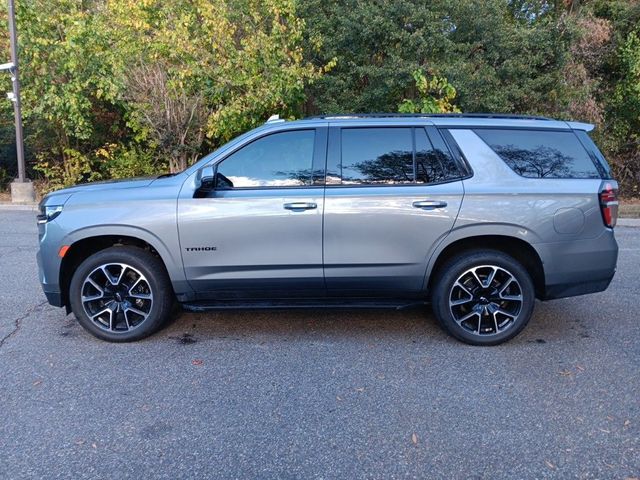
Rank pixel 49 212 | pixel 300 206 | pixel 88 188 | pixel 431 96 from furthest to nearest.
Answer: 1. pixel 431 96
2. pixel 88 188
3. pixel 49 212
4. pixel 300 206

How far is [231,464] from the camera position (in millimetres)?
2975

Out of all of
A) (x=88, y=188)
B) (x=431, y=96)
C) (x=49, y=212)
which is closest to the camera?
(x=49, y=212)

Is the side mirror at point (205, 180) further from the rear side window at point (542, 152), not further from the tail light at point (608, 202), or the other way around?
the tail light at point (608, 202)

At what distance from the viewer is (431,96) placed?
13.7m

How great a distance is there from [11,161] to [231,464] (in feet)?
58.1

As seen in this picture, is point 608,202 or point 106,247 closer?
point 608,202

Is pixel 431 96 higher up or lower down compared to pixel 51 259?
higher up

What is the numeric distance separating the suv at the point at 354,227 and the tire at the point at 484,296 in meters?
0.01

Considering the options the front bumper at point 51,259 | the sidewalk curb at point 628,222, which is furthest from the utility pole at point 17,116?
the sidewalk curb at point 628,222

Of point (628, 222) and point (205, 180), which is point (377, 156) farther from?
point (628, 222)


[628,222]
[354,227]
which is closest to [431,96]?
[628,222]

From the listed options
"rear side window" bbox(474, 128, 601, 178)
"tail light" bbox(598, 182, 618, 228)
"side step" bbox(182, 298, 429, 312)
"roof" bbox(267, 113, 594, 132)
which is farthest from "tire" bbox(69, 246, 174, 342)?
"tail light" bbox(598, 182, 618, 228)

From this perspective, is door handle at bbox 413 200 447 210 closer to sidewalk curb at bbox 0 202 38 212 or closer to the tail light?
the tail light

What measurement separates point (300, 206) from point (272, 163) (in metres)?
0.47
